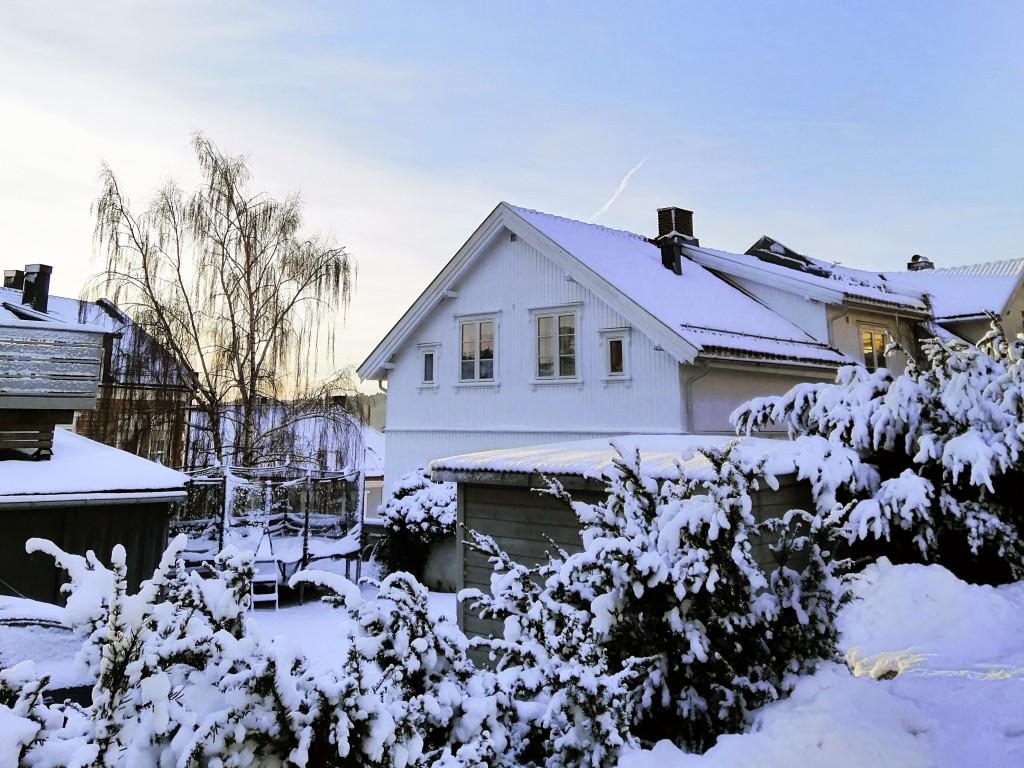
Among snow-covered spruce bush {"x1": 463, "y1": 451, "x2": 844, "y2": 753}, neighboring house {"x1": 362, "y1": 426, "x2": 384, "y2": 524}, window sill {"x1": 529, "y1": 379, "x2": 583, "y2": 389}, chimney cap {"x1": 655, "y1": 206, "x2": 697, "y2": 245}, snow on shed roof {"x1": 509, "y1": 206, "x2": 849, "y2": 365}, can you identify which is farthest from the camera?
neighboring house {"x1": 362, "y1": 426, "x2": 384, "y2": 524}

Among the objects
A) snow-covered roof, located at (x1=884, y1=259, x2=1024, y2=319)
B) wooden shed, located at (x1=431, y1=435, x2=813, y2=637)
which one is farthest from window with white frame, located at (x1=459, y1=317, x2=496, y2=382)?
snow-covered roof, located at (x1=884, y1=259, x2=1024, y2=319)

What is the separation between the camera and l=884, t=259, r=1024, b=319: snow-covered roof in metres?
21.7

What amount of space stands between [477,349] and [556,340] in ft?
7.67

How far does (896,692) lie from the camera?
4.01m

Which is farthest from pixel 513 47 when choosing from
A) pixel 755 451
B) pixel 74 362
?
pixel 74 362

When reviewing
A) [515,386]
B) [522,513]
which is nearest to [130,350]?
[515,386]

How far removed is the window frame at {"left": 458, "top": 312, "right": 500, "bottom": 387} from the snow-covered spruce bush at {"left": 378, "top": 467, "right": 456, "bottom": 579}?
3590 millimetres

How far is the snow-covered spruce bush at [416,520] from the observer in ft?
38.3

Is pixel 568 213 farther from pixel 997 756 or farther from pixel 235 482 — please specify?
pixel 997 756

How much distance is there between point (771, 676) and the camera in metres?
3.82

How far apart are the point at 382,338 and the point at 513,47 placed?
28.9ft

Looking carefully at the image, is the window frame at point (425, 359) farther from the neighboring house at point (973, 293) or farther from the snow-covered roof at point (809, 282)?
the neighboring house at point (973, 293)

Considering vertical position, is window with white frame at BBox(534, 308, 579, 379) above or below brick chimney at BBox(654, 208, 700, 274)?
below

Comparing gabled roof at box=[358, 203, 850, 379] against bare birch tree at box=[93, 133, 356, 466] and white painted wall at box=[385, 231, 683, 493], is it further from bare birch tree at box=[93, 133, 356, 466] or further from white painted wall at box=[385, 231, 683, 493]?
bare birch tree at box=[93, 133, 356, 466]
